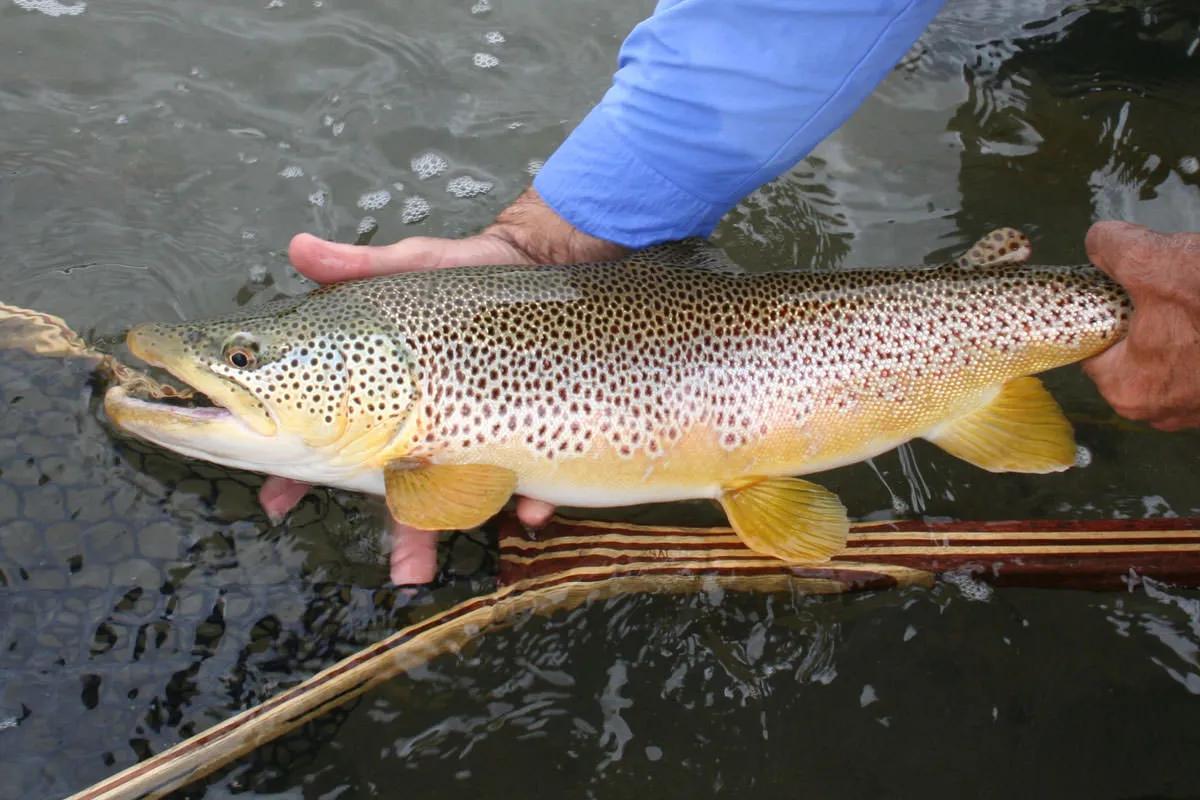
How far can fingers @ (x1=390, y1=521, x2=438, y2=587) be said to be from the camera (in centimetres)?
270

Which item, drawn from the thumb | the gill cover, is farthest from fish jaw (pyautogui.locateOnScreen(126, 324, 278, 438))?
the thumb

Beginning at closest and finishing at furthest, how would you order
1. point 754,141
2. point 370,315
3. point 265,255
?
point 370,315 → point 754,141 → point 265,255

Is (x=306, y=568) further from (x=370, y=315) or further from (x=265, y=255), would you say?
(x=265, y=255)

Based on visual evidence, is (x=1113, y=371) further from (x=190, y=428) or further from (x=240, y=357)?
(x=190, y=428)

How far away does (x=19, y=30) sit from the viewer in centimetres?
421

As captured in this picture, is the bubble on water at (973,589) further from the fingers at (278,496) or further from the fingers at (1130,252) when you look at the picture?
the fingers at (278,496)

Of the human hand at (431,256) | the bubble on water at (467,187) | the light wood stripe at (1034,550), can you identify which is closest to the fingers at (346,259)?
the human hand at (431,256)

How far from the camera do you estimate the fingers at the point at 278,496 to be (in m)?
2.72

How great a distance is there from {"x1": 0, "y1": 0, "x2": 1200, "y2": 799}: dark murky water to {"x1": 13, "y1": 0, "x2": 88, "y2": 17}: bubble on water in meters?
0.02

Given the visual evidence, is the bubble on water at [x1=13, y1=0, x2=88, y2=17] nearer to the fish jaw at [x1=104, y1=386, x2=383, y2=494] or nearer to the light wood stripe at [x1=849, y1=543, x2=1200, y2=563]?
the fish jaw at [x1=104, y1=386, x2=383, y2=494]

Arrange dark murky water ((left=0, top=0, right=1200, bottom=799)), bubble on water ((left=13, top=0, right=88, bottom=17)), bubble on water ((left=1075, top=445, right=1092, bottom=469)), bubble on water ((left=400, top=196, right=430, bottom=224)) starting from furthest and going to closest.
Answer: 1. bubble on water ((left=13, top=0, right=88, bottom=17))
2. bubble on water ((left=400, top=196, right=430, bottom=224))
3. bubble on water ((left=1075, top=445, right=1092, bottom=469))
4. dark murky water ((left=0, top=0, right=1200, bottom=799))

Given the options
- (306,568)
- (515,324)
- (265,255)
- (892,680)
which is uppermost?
(515,324)

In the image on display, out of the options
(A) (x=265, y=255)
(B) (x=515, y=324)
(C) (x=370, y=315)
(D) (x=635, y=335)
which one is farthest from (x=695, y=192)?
(A) (x=265, y=255)

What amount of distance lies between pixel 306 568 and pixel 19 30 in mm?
3142
